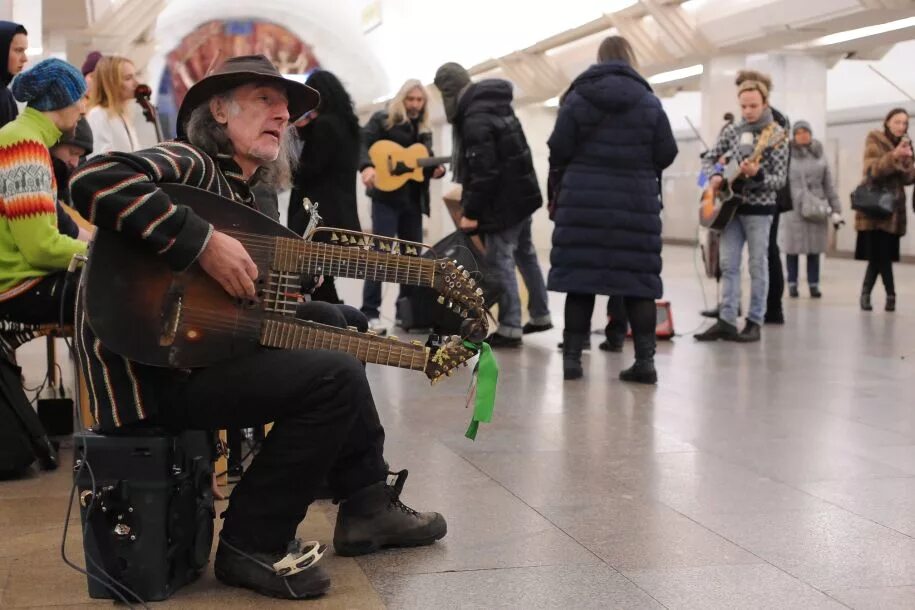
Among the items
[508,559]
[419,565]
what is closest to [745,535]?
[508,559]

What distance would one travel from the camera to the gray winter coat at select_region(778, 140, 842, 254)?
13156mm

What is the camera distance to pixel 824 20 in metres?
14.8

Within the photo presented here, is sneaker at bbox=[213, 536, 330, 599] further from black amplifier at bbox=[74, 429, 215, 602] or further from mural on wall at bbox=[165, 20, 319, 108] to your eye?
mural on wall at bbox=[165, 20, 319, 108]

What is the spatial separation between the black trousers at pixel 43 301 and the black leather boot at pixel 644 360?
134 inches

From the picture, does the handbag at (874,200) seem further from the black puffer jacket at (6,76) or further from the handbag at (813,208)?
the black puffer jacket at (6,76)

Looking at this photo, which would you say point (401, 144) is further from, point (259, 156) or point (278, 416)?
point (278, 416)

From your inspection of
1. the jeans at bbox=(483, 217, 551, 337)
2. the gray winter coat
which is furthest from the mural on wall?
the jeans at bbox=(483, 217, 551, 337)

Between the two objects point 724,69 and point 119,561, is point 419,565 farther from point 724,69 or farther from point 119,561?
point 724,69

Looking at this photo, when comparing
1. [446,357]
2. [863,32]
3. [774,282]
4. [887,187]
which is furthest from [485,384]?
[863,32]

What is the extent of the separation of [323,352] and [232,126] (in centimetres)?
68

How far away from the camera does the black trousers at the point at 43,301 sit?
5094 mm

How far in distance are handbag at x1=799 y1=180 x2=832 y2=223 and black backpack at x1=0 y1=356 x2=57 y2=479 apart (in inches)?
379

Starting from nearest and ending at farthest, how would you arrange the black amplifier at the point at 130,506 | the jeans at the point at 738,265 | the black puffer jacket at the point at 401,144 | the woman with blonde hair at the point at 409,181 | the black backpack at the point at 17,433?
the black amplifier at the point at 130,506 → the black backpack at the point at 17,433 → the jeans at the point at 738,265 → the woman with blonde hair at the point at 409,181 → the black puffer jacket at the point at 401,144

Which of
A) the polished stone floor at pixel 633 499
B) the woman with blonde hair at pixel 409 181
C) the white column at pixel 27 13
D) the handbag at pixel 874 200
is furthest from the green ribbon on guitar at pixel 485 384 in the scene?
the handbag at pixel 874 200
